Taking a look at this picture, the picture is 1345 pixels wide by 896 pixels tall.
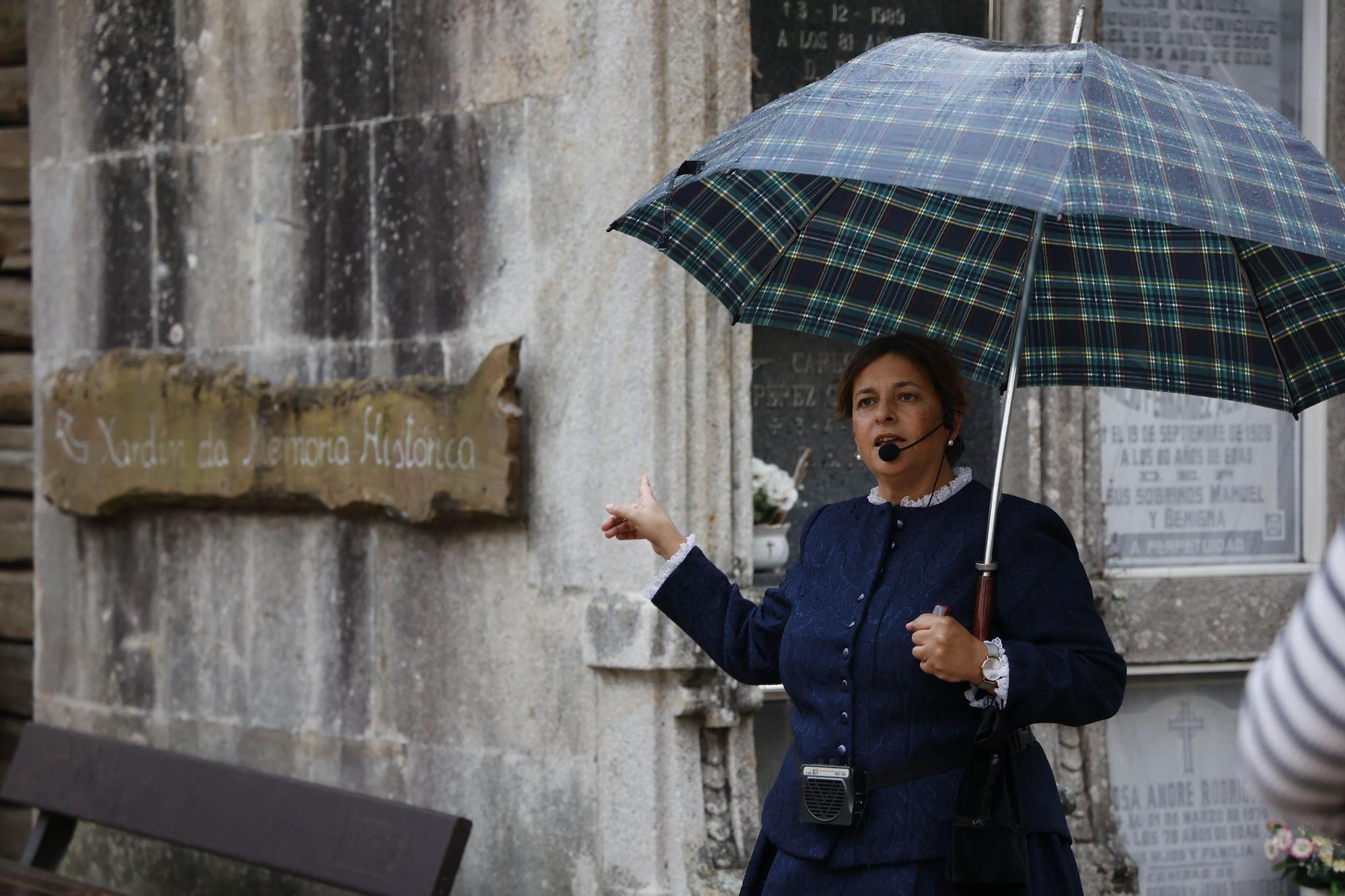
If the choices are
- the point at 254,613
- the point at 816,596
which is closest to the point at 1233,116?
the point at 816,596

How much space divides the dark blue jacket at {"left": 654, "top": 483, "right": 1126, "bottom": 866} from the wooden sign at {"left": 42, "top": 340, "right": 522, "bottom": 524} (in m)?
2.00

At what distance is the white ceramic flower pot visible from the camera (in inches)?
192

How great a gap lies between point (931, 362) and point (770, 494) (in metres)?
1.86

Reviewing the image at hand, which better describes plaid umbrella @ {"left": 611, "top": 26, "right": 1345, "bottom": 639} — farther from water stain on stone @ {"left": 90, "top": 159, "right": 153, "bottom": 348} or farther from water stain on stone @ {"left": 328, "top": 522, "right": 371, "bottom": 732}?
water stain on stone @ {"left": 90, "top": 159, "right": 153, "bottom": 348}

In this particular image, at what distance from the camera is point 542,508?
4934 mm

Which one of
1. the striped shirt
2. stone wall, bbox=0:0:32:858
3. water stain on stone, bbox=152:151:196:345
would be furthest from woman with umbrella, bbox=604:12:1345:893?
stone wall, bbox=0:0:32:858

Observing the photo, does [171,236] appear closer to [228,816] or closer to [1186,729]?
[228,816]

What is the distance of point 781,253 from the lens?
11.0ft

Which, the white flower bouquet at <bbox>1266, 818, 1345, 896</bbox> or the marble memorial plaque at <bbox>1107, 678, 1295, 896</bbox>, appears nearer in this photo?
the white flower bouquet at <bbox>1266, 818, 1345, 896</bbox>

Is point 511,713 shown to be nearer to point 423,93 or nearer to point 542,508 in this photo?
point 542,508

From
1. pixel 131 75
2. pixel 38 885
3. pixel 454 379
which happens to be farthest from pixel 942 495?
pixel 131 75

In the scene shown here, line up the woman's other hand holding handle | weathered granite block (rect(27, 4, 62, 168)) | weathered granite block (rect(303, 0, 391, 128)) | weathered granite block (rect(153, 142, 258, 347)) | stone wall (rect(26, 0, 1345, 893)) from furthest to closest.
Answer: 1. weathered granite block (rect(27, 4, 62, 168))
2. weathered granite block (rect(153, 142, 258, 347))
3. weathered granite block (rect(303, 0, 391, 128))
4. stone wall (rect(26, 0, 1345, 893))
5. the woman's other hand holding handle

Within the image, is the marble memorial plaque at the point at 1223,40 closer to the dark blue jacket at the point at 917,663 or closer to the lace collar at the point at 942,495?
the lace collar at the point at 942,495

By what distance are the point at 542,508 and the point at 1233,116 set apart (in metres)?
2.57
